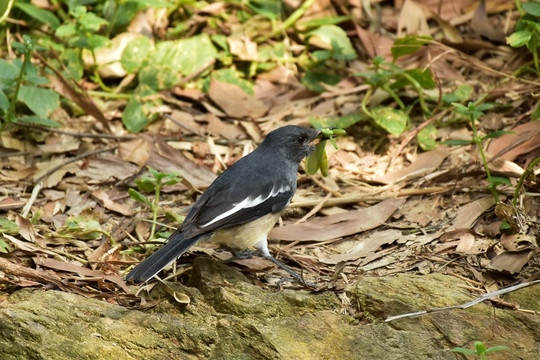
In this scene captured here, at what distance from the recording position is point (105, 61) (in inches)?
287

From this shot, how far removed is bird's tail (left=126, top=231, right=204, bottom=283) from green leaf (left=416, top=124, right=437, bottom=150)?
2.46 metres

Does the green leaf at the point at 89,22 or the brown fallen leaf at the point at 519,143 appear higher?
the green leaf at the point at 89,22

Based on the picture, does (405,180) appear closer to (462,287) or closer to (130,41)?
(462,287)

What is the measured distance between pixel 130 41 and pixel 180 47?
54 centimetres

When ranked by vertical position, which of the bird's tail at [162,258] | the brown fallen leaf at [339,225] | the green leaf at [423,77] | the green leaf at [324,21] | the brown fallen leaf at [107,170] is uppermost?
the green leaf at [324,21]

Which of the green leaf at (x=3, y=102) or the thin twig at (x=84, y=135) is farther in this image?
the thin twig at (x=84, y=135)

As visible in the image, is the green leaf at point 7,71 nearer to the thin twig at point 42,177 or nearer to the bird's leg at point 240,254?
the thin twig at point 42,177

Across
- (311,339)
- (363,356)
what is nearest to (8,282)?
(311,339)

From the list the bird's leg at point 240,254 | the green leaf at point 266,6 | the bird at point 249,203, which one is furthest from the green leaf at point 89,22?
the bird's leg at point 240,254

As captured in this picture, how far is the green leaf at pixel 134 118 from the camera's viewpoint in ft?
22.2

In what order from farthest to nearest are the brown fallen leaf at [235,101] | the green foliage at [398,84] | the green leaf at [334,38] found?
the green leaf at [334,38]
the brown fallen leaf at [235,101]
the green foliage at [398,84]

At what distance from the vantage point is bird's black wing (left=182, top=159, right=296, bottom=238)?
15.6ft

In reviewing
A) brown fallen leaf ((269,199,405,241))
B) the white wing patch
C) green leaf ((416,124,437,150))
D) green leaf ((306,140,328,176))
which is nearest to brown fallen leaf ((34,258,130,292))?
the white wing patch

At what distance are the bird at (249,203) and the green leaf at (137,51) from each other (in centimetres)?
236
